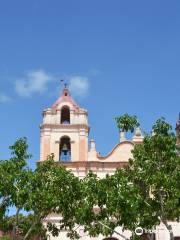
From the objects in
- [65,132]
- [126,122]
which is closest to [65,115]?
[65,132]

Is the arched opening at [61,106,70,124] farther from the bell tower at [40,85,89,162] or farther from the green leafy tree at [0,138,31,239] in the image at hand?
the green leafy tree at [0,138,31,239]

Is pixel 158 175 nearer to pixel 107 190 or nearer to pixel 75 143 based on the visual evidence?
pixel 107 190

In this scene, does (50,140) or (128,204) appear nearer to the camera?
(128,204)

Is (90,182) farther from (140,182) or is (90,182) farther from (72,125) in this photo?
(72,125)

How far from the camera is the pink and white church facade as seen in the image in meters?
46.7

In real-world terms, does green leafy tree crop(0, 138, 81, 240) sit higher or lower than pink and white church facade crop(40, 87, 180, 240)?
lower

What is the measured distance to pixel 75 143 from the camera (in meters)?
47.9

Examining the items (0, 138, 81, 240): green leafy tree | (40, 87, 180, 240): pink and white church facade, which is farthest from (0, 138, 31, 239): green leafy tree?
(40, 87, 180, 240): pink and white church facade

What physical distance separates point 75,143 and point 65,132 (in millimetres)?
1367

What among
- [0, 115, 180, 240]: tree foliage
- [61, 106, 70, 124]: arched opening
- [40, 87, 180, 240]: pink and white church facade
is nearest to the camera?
[0, 115, 180, 240]: tree foliage

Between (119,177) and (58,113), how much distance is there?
21155mm

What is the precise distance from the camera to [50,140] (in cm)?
4800

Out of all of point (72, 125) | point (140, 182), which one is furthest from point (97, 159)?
point (140, 182)

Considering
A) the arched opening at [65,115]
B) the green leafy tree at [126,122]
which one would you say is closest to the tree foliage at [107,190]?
the green leafy tree at [126,122]
